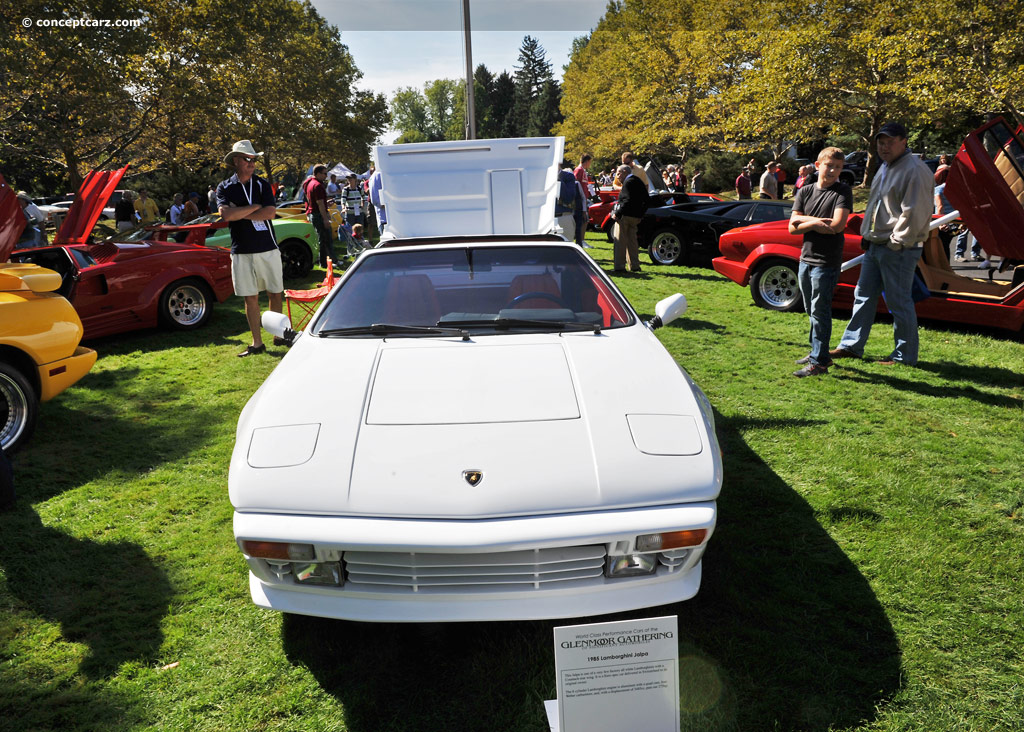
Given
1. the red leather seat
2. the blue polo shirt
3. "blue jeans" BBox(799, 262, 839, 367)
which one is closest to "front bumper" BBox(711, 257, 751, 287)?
"blue jeans" BBox(799, 262, 839, 367)

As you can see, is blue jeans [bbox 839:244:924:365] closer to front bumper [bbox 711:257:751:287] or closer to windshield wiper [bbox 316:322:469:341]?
front bumper [bbox 711:257:751:287]

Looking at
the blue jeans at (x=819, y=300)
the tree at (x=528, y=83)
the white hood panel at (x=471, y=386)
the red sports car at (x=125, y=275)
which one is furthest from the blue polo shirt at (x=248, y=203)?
the tree at (x=528, y=83)

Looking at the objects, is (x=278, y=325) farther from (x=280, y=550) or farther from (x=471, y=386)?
(x=280, y=550)

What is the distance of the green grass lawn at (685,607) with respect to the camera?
2.33m

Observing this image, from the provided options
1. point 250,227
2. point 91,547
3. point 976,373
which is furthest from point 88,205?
point 976,373

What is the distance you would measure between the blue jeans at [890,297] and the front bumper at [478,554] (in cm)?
432

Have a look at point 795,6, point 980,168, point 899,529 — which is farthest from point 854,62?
point 899,529

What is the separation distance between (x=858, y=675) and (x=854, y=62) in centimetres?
1983

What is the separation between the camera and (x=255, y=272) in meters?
6.54

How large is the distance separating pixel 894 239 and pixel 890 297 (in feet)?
1.72

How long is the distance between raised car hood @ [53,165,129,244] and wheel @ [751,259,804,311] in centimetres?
704

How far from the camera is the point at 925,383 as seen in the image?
5.47 metres

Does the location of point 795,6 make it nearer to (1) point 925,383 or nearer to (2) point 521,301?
(1) point 925,383

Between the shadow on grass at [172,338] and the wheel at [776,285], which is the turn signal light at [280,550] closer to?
the shadow on grass at [172,338]
